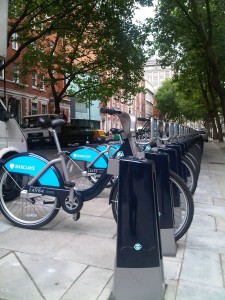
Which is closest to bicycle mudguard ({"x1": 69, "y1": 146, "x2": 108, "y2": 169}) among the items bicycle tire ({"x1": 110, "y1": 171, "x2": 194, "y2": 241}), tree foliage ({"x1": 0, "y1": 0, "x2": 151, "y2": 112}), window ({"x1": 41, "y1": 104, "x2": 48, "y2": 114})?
bicycle tire ({"x1": 110, "y1": 171, "x2": 194, "y2": 241})

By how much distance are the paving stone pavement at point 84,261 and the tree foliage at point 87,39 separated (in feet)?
40.6

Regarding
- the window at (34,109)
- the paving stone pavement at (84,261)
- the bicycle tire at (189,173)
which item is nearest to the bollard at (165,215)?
the paving stone pavement at (84,261)

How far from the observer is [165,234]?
3.64 meters

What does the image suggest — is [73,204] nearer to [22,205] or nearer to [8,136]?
[22,205]

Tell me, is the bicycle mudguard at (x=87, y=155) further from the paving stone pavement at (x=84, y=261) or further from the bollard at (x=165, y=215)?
the bollard at (x=165, y=215)

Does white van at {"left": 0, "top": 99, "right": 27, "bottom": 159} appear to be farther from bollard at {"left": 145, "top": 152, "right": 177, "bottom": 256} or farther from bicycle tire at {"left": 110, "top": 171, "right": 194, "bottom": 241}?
bollard at {"left": 145, "top": 152, "right": 177, "bottom": 256}

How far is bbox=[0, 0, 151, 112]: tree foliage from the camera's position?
1606 centimetres

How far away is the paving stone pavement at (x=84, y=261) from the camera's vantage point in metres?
2.82

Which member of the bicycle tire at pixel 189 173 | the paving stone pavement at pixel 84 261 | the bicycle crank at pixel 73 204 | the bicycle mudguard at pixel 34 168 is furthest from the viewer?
the bicycle tire at pixel 189 173

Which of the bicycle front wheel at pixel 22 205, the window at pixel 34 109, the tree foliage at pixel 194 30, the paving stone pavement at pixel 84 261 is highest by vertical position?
the tree foliage at pixel 194 30

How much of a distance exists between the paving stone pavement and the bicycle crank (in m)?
0.31

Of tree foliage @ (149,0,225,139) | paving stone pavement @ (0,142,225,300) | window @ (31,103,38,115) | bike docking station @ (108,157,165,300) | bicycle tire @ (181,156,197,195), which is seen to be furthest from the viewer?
window @ (31,103,38,115)

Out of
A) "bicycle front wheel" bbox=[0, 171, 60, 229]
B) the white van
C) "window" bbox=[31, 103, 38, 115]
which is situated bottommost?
"bicycle front wheel" bbox=[0, 171, 60, 229]

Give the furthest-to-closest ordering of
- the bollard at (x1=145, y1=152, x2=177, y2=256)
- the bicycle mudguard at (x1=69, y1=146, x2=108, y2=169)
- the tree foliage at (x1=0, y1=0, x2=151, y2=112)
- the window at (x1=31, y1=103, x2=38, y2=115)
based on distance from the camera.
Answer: the window at (x1=31, y1=103, x2=38, y2=115)
the tree foliage at (x1=0, y1=0, x2=151, y2=112)
the bicycle mudguard at (x1=69, y1=146, x2=108, y2=169)
the bollard at (x1=145, y1=152, x2=177, y2=256)
